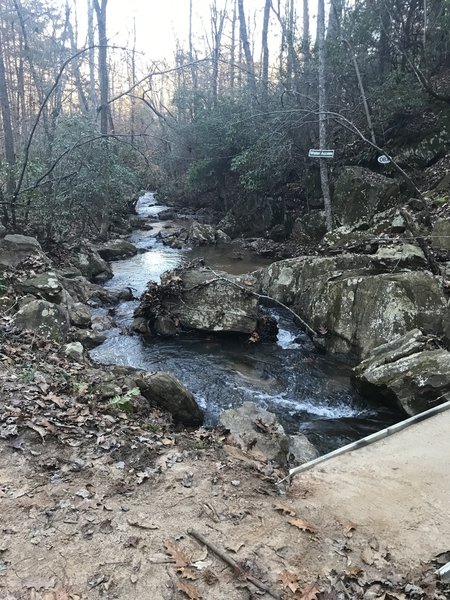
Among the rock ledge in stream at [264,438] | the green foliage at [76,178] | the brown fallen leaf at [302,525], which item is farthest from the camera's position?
the green foliage at [76,178]

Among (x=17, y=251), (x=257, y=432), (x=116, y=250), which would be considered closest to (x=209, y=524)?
(x=257, y=432)

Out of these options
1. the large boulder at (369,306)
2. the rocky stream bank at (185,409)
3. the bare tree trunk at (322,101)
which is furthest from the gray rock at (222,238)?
the large boulder at (369,306)

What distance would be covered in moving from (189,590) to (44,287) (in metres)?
7.85

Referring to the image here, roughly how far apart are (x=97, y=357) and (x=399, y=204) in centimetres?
1016

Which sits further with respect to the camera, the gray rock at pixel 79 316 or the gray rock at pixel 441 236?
the gray rock at pixel 441 236

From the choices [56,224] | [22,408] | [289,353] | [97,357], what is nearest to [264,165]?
[56,224]

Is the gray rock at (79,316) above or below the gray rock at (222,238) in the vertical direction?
below

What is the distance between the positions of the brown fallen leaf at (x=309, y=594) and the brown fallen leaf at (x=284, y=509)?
0.74m

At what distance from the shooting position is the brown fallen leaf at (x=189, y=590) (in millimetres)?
2807

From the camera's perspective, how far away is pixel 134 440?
4590 mm

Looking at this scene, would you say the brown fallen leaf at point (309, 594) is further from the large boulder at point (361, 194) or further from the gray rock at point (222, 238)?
the gray rock at point (222, 238)

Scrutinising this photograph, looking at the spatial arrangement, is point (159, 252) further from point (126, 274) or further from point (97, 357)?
point (97, 357)

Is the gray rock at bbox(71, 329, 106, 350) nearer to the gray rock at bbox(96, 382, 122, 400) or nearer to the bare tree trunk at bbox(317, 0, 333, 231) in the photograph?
the gray rock at bbox(96, 382, 122, 400)

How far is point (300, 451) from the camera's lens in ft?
18.7
